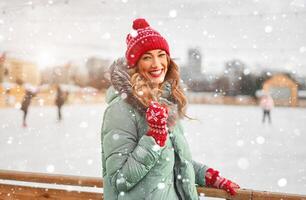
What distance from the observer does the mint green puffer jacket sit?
135 cm

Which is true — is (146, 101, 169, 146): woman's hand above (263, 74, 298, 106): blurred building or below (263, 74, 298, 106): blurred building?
above

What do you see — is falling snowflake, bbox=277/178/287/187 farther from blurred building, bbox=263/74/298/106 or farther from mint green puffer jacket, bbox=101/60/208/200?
blurred building, bbox=263/74/298/106

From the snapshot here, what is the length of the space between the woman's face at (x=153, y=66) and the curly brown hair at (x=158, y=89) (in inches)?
0.8

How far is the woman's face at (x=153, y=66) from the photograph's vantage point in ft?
4.85

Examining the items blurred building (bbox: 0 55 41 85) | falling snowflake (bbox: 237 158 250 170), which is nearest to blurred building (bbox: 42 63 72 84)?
blurred building (bbox: 0 55 41 85)

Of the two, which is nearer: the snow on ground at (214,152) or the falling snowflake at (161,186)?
the falling snowflake at (161,186)

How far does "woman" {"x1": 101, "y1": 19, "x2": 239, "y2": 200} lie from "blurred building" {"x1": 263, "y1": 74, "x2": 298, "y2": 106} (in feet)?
80.9

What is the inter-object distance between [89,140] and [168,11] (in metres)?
14.1

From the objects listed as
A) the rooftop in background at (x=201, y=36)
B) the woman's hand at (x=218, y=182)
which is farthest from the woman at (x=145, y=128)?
the rooftop in background at (x=201, y=36)

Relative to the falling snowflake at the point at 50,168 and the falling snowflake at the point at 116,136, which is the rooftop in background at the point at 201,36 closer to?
the falling snowflake at the point at 50,168

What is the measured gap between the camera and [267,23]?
2809cm

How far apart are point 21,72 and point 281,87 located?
1670cm

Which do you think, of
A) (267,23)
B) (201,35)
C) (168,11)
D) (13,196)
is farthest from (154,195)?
(201,35)

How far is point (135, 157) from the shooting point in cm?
134
